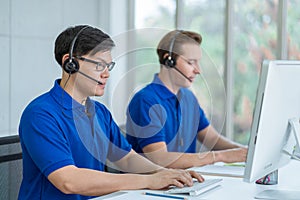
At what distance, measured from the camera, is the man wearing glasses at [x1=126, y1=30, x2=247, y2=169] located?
2.53 meters

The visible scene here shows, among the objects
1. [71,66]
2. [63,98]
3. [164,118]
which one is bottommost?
[164,118]

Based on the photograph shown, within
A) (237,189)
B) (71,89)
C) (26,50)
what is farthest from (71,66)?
(26,50)

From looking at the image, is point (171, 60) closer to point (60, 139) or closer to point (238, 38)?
point (60, 139)

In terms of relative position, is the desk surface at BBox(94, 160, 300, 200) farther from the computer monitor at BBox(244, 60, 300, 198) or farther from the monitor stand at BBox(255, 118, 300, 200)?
the computer monitor at BBox(244, 60, 300, 198)

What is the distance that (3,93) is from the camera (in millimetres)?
2812

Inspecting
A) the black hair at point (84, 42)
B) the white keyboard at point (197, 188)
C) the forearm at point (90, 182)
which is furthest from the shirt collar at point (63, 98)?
the white keyboard at point (197, 188)

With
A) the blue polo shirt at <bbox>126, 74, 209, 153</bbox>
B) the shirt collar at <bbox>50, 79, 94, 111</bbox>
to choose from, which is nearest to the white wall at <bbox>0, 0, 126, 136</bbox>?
the blue polo shirt at <bbox>126, 74, 209, 153</bbox>

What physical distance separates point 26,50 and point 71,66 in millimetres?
1067

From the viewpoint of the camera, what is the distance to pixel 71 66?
6.56 ft

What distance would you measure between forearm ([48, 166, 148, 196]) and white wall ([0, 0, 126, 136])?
3.51ft

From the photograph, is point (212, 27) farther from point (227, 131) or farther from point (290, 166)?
point (290, 166)

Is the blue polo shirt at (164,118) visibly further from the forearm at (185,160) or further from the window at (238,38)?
the window at (238,38)

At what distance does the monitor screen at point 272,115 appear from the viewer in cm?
152

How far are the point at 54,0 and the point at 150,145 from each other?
1.14 m
